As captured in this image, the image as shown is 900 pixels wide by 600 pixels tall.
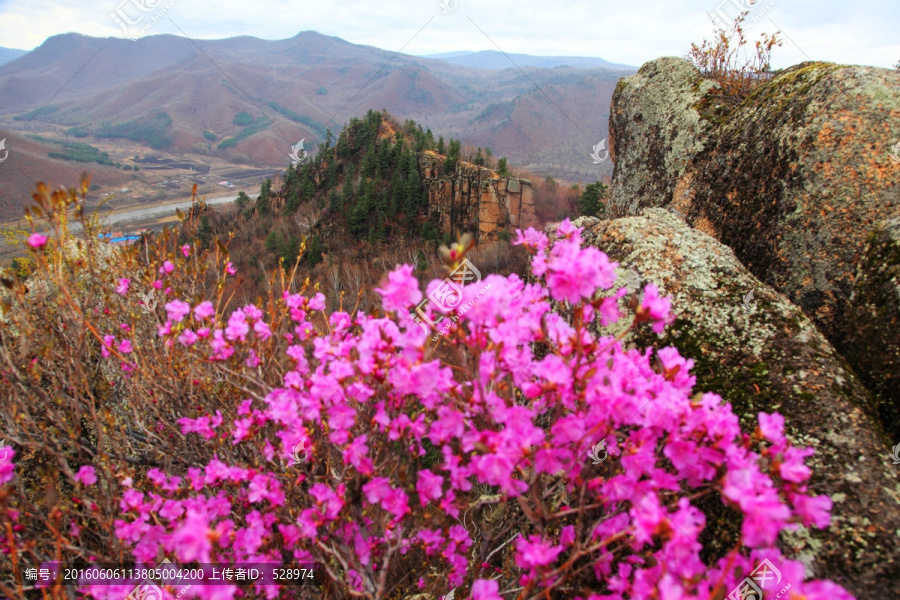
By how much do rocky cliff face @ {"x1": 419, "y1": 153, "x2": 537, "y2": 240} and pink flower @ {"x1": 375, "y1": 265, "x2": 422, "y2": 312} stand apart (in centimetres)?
3490

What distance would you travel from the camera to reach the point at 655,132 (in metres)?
5.34

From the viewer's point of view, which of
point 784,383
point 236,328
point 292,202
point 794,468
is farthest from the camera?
point 292,202

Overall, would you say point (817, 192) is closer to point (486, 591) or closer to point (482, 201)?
point (486, 591)

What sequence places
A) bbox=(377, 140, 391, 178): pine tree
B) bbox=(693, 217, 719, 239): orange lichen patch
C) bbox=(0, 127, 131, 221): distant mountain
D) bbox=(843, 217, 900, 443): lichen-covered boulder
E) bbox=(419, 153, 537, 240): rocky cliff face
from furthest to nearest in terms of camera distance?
bbox=(0, 127, 131, 221): distant mountain → bbox=(377, 140, 391, 178): pine tree → bbox=(419, 153, 537, 240): rocky cliff face → bbox=(693, 217, 719, 239): orange lichen patch → bbox=(843, 217, 900, 443): lichen-covered boulder

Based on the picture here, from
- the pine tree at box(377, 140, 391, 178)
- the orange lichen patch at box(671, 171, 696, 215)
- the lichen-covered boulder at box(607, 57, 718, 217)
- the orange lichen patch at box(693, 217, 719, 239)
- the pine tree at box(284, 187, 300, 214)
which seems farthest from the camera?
the pine tree at box(284, 187, 300, 214)

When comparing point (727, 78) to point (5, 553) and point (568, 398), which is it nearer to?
point (568, 398)

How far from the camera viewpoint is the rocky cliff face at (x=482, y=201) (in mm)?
36656

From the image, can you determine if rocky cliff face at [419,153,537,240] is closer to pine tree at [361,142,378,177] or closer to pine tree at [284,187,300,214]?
pine tree at [361,142,378,177]

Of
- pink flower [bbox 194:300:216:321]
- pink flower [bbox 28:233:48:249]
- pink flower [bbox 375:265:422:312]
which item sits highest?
pink flower [bbox 28:233:48:249]

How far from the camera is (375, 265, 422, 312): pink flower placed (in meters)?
1.49

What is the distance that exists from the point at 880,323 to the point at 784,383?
0.73 metres
